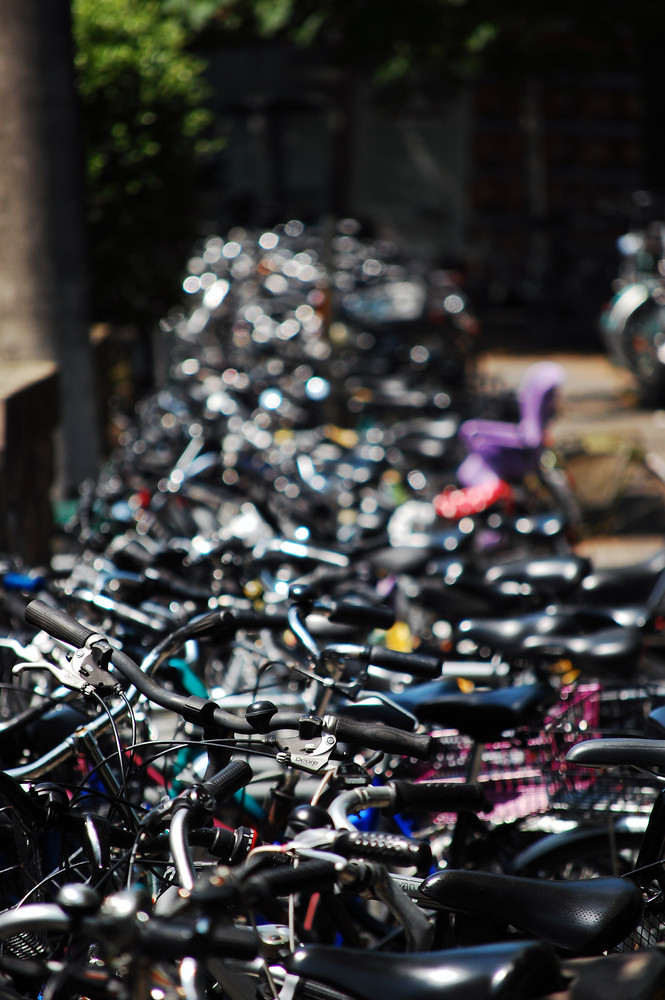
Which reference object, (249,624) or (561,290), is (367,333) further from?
(249,624)

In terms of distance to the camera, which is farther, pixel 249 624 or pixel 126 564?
pixel 126 564

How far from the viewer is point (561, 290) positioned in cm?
1559

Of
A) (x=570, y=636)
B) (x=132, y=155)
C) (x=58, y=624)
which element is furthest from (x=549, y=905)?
(x=132, y=155)

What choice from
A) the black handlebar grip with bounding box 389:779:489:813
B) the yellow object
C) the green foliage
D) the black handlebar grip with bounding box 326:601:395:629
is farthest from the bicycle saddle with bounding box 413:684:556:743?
the green foliage

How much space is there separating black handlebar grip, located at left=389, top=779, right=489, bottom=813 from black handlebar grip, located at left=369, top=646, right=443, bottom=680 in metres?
0.28

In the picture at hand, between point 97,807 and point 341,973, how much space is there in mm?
1086

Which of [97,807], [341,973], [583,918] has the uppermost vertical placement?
[341,973]

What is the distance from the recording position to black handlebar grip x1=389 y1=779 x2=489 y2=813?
7.11 ft

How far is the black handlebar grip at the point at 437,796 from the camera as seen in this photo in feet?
7.11

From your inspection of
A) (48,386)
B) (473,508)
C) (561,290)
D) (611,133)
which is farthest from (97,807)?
(611,133)

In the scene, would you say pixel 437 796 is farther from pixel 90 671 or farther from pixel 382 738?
pixel 90 671

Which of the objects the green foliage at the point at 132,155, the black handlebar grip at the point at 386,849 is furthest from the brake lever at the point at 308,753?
the green foliage at the point at 132,155

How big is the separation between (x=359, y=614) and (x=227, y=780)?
2.94ft

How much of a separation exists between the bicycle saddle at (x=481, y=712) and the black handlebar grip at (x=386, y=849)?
3.32 ft
